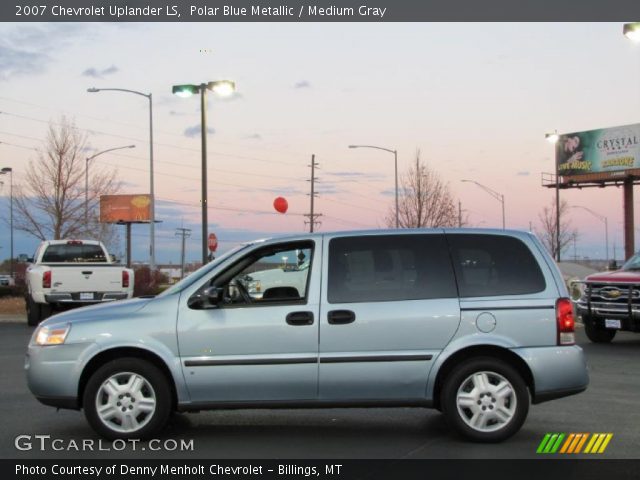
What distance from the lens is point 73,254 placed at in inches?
811

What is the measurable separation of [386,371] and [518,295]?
1.34 meters

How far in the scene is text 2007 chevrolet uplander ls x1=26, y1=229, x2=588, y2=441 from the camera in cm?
671

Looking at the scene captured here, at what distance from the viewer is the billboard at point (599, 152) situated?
58875 mm

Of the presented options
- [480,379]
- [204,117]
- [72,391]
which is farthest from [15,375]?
[204,117]

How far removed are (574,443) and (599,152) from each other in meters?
57.9

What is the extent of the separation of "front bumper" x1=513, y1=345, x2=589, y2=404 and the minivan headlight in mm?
3859


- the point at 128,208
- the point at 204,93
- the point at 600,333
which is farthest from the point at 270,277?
the point at 128,208

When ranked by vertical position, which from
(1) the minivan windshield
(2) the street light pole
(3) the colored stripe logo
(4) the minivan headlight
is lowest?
(3) the colored stripe logo

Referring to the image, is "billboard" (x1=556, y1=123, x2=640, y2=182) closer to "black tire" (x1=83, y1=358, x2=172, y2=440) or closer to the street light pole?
the street light pole

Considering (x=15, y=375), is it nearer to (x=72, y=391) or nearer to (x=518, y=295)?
(x=72, y=391)

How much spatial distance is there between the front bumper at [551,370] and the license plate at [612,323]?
8354 mm

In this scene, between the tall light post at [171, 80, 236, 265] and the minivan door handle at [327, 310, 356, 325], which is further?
the tall light post at [171, 80, 236, 265]
